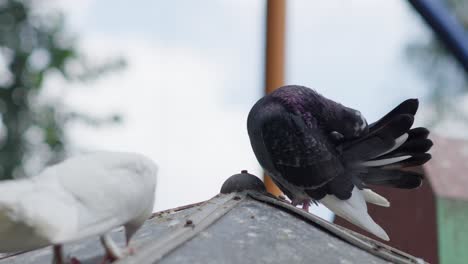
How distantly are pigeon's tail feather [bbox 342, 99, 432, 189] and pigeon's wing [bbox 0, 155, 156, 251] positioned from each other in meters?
1.30

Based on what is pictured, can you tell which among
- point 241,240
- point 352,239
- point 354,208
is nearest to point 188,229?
point 241,240

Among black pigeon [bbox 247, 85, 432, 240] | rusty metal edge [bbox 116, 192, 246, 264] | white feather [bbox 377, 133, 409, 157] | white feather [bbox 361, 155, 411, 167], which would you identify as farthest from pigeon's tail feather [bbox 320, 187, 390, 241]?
rusty metal edge [bbox 116, 192, 246, 264]

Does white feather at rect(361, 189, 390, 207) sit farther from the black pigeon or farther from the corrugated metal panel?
the corrugated metal panel

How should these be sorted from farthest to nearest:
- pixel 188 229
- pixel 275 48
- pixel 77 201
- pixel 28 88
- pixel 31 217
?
1. pixel 28 88
2. pixel 275 48
3. pixel 188 229
4. pixel 77 201
5. pixel 31 217

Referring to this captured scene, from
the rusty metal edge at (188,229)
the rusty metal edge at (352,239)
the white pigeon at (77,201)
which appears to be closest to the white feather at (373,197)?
the rusty metal edge at (352,239)

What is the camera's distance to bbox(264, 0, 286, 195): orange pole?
4.05m

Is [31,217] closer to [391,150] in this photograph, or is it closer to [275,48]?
[391,150]

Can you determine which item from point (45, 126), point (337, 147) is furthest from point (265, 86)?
point (45, 126)

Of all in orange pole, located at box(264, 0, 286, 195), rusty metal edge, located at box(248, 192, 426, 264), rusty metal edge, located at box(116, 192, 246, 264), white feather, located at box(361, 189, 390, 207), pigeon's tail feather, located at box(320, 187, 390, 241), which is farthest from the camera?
orange pole, located at box(264, 0, 286, 195)

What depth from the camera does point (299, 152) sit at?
2764 mm

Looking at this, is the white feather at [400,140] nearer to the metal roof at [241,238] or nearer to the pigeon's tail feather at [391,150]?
the pigeon's tail feather at [391,150]

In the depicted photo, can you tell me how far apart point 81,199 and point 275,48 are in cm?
276

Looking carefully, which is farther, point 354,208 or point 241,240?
point 354,208

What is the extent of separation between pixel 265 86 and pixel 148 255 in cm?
261
